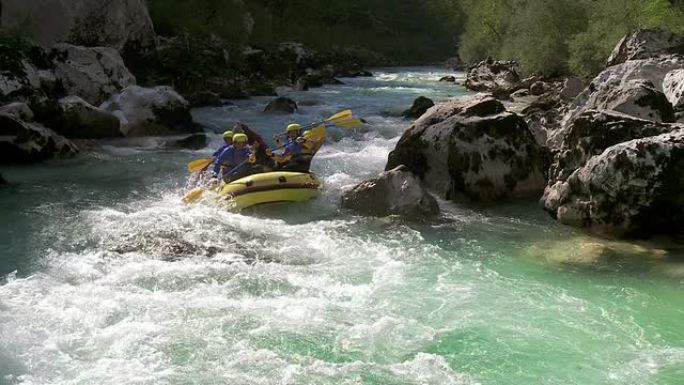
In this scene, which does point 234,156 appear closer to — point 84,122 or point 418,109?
point 84,122

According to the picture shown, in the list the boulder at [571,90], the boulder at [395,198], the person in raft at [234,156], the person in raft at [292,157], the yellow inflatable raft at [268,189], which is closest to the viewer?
the boulder at [395,198]

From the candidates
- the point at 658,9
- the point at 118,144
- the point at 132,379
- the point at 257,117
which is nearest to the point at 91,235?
the point at 132,379

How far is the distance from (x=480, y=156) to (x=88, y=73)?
12433 millimetres

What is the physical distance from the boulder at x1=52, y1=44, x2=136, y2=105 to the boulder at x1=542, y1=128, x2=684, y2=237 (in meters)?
14.0

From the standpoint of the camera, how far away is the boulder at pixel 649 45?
666 inches

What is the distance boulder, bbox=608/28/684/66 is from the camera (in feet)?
55.5

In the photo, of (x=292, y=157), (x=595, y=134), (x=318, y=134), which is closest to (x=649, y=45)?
(x=595, y=134)

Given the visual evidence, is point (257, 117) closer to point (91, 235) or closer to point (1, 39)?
point (1, 39)

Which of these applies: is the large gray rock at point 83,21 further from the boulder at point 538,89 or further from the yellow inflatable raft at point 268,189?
the boulder at point 538,89

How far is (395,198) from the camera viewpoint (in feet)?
31.8

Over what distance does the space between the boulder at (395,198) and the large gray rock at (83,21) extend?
15.0 metres

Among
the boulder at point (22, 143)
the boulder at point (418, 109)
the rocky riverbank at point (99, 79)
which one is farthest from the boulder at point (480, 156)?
the boulder at point (418, 109)

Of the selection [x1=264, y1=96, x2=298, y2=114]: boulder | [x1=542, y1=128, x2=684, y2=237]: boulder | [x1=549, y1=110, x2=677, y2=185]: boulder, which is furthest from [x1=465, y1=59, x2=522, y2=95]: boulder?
[x1=542, y1=128, x2=684, y2=237]: boulder

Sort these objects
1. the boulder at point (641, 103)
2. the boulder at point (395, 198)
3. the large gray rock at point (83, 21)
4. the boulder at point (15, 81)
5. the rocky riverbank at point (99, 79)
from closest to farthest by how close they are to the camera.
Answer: the boulder at point (395, 198) < the boulder at point (641, 103) < the rocky riverbank at point (99, 79) < the boulder at point (15, 81) < the large gray rock at point (83, 21)
